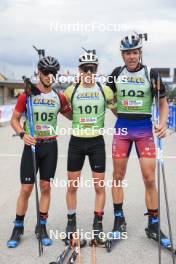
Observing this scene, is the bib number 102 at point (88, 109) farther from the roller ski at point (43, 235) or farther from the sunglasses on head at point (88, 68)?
the roller ski at point (43, 235)

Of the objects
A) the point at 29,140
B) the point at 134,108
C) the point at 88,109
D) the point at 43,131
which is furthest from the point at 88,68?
the point at 29,140

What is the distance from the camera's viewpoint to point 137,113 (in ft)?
16.3

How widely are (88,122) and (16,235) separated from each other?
65.3 inches

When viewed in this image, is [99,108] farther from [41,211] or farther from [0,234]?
[0,234]

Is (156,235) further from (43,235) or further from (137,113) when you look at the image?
(137,113)

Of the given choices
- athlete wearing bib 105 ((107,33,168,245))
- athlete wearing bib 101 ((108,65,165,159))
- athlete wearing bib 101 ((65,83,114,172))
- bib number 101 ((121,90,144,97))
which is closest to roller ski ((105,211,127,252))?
athlete wearing bib 105 ((107,33,168,245))

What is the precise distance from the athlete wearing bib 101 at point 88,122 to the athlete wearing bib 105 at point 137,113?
19cm

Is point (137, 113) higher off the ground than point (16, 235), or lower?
higher

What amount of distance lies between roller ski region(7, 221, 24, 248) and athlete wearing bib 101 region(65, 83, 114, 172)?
0.96 m

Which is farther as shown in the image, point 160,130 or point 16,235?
point 16,235

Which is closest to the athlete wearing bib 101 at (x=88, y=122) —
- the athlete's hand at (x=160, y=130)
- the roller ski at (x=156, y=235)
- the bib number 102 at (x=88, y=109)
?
the bib number 102 at (x=88, y=109)

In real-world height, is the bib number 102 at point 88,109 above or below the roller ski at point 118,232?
above

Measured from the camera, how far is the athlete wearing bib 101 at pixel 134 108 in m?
4.91

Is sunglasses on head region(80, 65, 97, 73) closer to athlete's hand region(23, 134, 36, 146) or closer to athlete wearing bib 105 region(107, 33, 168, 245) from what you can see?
athlete wearing bib 105 region(107, 33, 168, 245)
